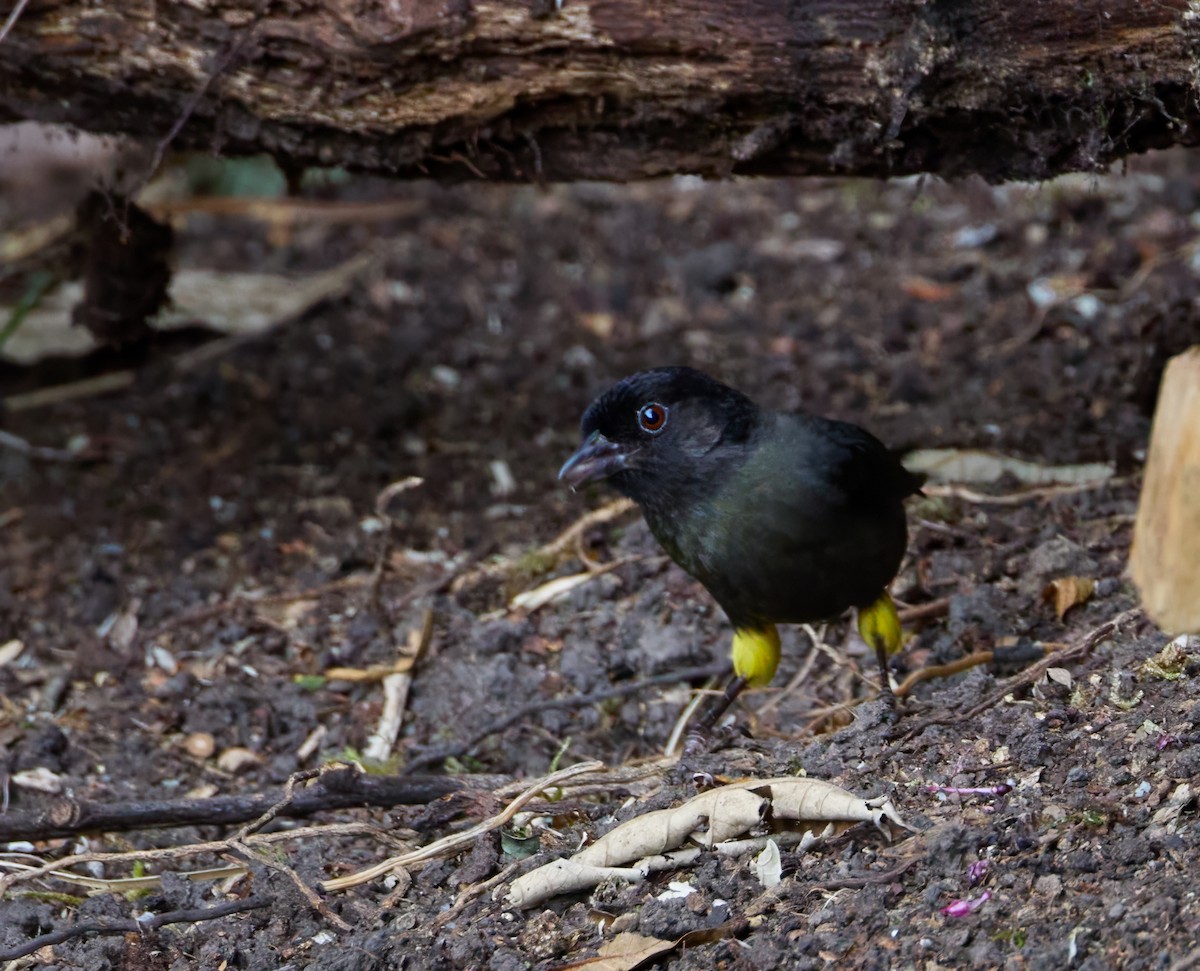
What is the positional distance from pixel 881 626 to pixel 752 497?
2.12ft


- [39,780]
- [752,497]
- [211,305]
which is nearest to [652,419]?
[752,497]

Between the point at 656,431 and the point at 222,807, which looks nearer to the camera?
the point at 222,807

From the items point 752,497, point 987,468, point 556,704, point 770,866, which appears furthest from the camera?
point 987,468

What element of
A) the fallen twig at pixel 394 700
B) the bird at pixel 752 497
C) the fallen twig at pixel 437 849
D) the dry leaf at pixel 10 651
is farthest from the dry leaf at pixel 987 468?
the dry leaf at pixel 10 651

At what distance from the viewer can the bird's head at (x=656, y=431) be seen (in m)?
3.87

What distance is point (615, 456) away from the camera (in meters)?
3.92

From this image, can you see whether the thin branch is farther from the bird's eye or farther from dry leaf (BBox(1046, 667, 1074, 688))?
dry leaf (BBox(1046, 667, 1074, 688))

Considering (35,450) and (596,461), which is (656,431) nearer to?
(596,461)

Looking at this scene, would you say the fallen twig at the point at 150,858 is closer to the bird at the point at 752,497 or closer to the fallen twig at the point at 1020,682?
the bird at the point at 752,497

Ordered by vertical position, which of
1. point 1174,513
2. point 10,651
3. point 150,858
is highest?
point 1174,513

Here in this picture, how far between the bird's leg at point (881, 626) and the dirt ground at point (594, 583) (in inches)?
5.7

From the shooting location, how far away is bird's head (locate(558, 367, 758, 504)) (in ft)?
12.7

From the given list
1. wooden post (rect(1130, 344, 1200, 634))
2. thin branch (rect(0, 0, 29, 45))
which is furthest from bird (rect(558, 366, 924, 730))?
thin branch (rect(0, 0, 29, 45))

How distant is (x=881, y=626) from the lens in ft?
13.4
